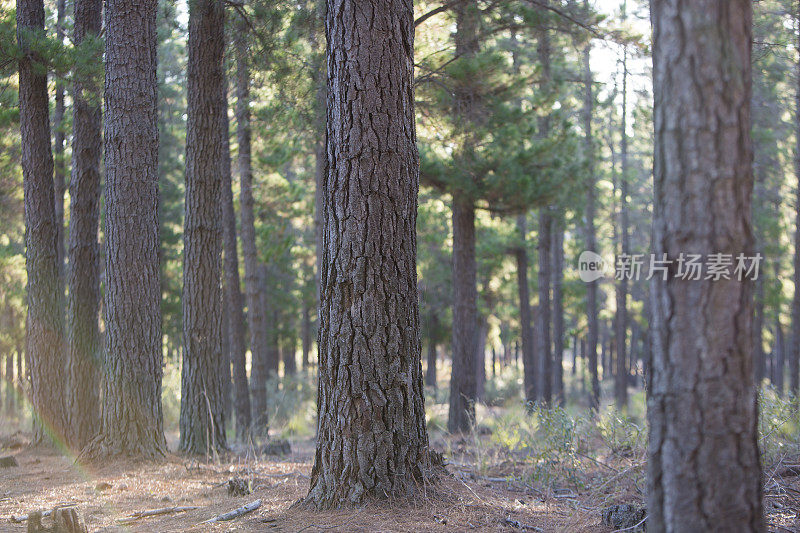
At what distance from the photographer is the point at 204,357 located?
7496 mm

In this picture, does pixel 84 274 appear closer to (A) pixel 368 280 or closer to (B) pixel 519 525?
(A) pixel 368 280

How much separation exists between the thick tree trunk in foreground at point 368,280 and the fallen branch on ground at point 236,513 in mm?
598

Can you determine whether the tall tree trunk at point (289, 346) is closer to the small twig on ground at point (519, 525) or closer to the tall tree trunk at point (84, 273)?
Answer: the tall tree trunk at point (84, 273)

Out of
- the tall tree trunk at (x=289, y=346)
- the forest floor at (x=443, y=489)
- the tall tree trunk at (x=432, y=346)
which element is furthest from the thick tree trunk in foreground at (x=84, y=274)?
the tall tree trunk at (x=289, y=346)

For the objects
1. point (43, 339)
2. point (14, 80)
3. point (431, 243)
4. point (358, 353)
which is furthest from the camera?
point (431, 243)

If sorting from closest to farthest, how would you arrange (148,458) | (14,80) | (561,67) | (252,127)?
(148,458) → (14,80) → (252,127) → (561,67)

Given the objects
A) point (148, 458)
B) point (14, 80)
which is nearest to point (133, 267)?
point (148, 458)

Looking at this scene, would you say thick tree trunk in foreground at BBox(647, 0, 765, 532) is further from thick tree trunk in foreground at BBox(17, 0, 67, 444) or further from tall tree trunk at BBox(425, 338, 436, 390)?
tall tree trunk at BBox(425, 338, 436, 390)

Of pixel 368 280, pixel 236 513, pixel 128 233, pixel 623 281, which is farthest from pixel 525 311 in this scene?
pixel 368 280

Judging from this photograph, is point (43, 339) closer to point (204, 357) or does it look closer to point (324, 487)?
point (204, 357)

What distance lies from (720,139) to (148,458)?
6362 millimetres

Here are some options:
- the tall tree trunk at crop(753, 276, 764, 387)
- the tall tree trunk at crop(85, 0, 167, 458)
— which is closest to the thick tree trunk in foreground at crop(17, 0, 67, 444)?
the tall tree trunk at crop(85, 0, 167, 458)

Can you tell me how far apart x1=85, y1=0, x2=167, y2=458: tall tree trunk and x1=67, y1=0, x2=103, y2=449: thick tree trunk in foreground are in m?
1.15

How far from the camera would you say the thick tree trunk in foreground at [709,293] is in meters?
2.34
